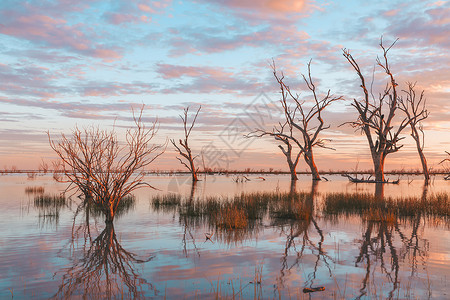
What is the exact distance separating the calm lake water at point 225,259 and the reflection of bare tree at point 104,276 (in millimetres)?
14

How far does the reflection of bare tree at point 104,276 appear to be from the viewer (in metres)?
4.90

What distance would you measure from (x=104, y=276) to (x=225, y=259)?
205cm

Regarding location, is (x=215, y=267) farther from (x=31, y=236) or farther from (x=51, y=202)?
(x=51, y=202)

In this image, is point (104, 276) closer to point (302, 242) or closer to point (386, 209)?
point (302, 242)

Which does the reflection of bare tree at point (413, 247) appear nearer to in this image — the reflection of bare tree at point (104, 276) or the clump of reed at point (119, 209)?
the reflection of bare tree at point (104, 276)

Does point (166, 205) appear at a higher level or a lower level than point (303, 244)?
lower

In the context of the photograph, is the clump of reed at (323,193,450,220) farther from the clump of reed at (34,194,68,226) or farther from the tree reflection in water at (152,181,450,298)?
the clump of reed at (34,194,68,226)

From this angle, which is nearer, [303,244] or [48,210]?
[303,244]

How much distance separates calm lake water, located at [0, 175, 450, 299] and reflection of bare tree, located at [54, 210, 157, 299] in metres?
0.01

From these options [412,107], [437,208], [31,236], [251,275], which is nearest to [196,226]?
[31,236]

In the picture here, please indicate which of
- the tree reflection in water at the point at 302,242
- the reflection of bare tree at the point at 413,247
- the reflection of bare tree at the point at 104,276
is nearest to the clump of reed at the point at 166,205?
the tree reflection in water at the point at 302,242

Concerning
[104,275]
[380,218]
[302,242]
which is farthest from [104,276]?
[380,218]

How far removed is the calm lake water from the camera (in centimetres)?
501

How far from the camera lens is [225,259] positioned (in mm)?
6602
